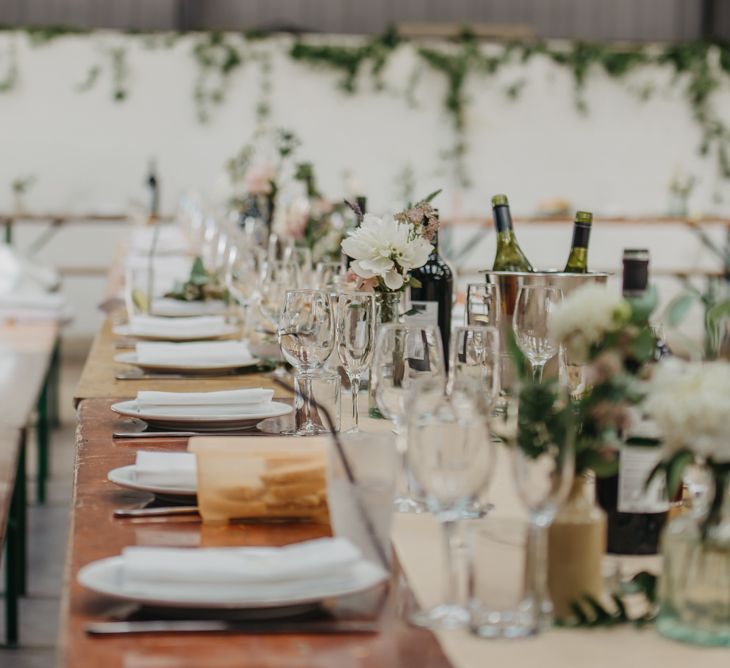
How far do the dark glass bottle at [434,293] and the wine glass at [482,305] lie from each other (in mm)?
164

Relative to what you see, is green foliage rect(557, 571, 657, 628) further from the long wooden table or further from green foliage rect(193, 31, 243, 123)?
green foliage rect(193, 31, 243, 123)

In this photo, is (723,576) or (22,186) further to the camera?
(22,186)

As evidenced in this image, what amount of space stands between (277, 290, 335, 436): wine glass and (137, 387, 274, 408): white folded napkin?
87 mm

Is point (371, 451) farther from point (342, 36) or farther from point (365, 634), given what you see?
point (342, 36)

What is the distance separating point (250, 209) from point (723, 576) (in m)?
4.02

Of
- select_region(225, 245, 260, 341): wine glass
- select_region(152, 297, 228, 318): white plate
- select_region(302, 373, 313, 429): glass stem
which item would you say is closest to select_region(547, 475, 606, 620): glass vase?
select_region(302, 373, 313, 429): glass stem

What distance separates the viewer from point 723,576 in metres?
1.01

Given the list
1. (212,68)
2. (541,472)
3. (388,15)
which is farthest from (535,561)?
(388,15)

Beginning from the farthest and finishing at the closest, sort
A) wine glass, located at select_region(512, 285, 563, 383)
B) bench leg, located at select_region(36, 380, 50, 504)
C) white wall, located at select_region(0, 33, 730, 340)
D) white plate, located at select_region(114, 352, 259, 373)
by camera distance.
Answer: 1. white wall, located at select_region(0, 33, 730, 340)
2. bench leg, located at select_region(36, 380, 50, 504)
3. white plate, located at select_region(114, 352, 259, 373)
4. wine glass, located at select_region(512, 285, 563, 383)

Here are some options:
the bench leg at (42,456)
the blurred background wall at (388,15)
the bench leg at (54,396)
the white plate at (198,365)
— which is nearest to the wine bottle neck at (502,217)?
the white plate at (198,365)

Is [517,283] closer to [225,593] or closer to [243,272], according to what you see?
[243,272]

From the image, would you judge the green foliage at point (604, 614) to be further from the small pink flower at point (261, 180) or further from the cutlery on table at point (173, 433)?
the small pink flower at point (261, 180)

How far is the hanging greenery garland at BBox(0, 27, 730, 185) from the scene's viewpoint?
10.7m

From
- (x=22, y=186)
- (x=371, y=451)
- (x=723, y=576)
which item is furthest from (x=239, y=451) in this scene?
(x=22, y=186)
